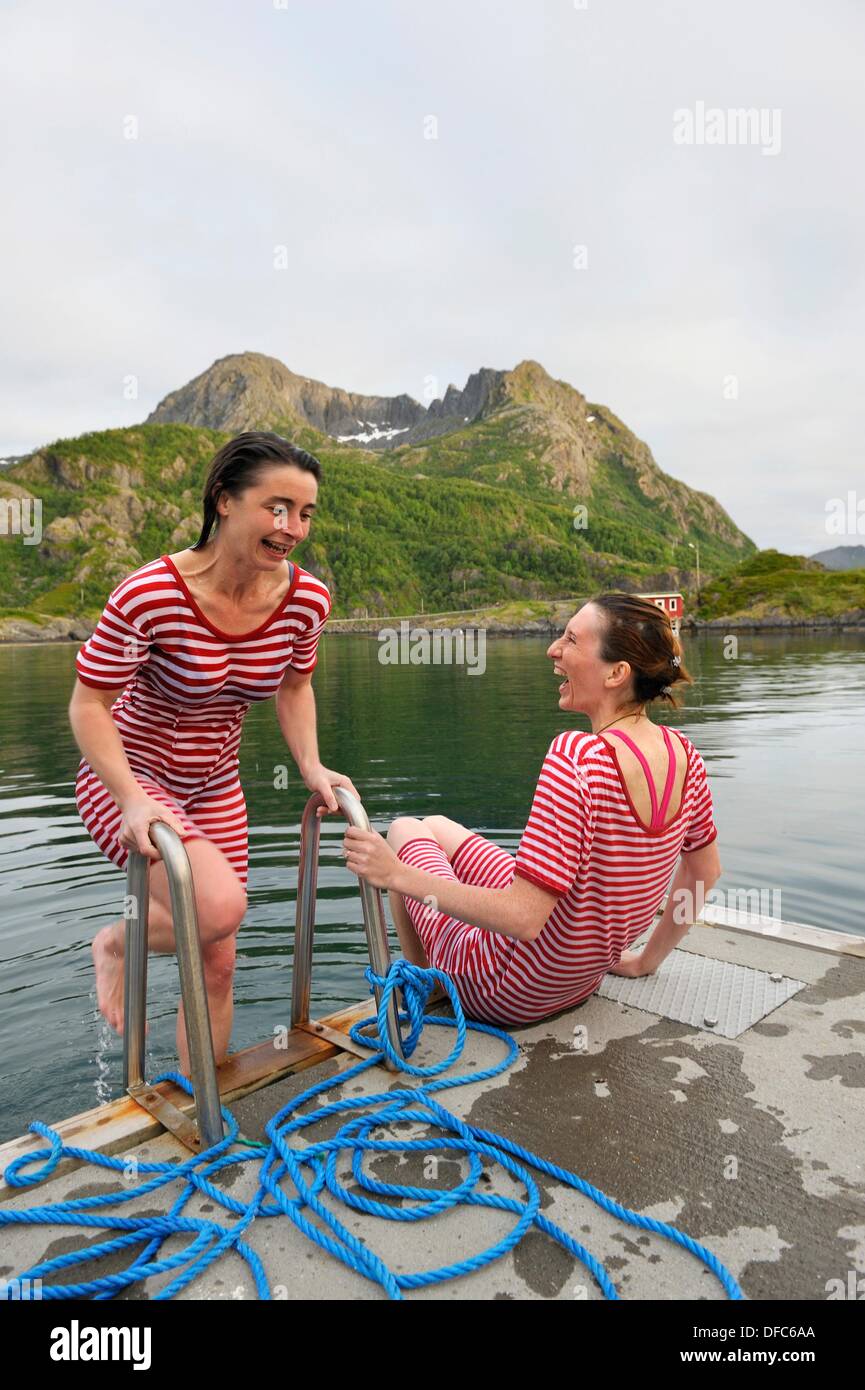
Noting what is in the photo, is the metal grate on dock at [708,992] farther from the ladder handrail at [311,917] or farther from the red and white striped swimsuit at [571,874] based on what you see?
the ladder handrail at [311,917]

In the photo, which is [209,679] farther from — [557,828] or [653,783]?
[653,783]

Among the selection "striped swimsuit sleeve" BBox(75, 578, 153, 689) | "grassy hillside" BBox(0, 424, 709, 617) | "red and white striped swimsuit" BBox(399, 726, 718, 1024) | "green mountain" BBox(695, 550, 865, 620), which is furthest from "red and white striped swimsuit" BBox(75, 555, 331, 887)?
"grassy hillside" BBox(0, 424, 709, 617)

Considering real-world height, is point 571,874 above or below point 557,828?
below

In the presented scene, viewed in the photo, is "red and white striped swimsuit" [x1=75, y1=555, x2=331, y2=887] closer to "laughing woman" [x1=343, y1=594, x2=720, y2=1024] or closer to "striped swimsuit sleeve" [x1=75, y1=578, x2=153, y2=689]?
"striped swimsuit sleeve" [x1=75, y1=578, x2=153, y2=689]

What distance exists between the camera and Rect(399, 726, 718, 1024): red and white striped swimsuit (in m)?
2.97

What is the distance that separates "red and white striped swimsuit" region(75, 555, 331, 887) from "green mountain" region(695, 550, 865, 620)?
275 feet

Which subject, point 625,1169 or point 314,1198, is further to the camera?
point 625,1169

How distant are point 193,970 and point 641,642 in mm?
1956

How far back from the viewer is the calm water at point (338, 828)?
5.69m

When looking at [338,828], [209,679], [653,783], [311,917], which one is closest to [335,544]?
[338,828]

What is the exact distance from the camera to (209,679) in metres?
3.21

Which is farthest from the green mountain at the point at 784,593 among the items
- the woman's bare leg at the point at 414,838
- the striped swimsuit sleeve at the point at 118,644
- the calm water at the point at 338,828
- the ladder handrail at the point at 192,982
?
the ladder handrail at the point at 192,982

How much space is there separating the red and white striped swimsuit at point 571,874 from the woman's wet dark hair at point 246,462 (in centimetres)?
140
